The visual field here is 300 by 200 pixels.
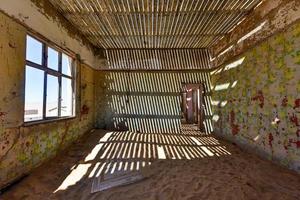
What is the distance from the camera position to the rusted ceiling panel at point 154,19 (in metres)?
4.43

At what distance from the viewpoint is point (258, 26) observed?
15.3ft

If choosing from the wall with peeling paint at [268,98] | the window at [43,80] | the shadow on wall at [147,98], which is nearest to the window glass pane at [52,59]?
the window at [43,80]

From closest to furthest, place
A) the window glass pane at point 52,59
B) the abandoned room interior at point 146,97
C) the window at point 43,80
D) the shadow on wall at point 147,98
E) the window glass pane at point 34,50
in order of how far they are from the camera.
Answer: the abandoned room interior at point 146,97, the window glass pane at point 34,50, the window at point 43,80, the window glass pane at point 52,59, the shadow on wall at point 147,98

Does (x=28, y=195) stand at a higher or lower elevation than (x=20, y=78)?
lower

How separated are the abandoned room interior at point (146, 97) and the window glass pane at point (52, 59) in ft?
0.16

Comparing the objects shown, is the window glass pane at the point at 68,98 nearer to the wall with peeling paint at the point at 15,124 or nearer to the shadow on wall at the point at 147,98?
the wall with peeling paint at the point at 15,124

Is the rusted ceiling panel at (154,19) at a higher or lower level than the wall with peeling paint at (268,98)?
higher

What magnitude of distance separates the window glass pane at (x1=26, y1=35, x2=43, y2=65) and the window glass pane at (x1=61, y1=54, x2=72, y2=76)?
4.03 ft

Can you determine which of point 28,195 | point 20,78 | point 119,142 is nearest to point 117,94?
point 119,142

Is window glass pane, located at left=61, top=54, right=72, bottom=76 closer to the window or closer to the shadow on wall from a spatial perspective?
the window

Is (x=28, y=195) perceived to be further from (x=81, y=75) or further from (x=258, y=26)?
(x=258, y=26)

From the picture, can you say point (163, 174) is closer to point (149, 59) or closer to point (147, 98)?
point (147, 98)

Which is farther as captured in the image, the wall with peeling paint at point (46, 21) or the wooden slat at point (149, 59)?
the wooden slat at point (149, 59)

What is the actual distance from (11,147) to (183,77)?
640 centimetres
